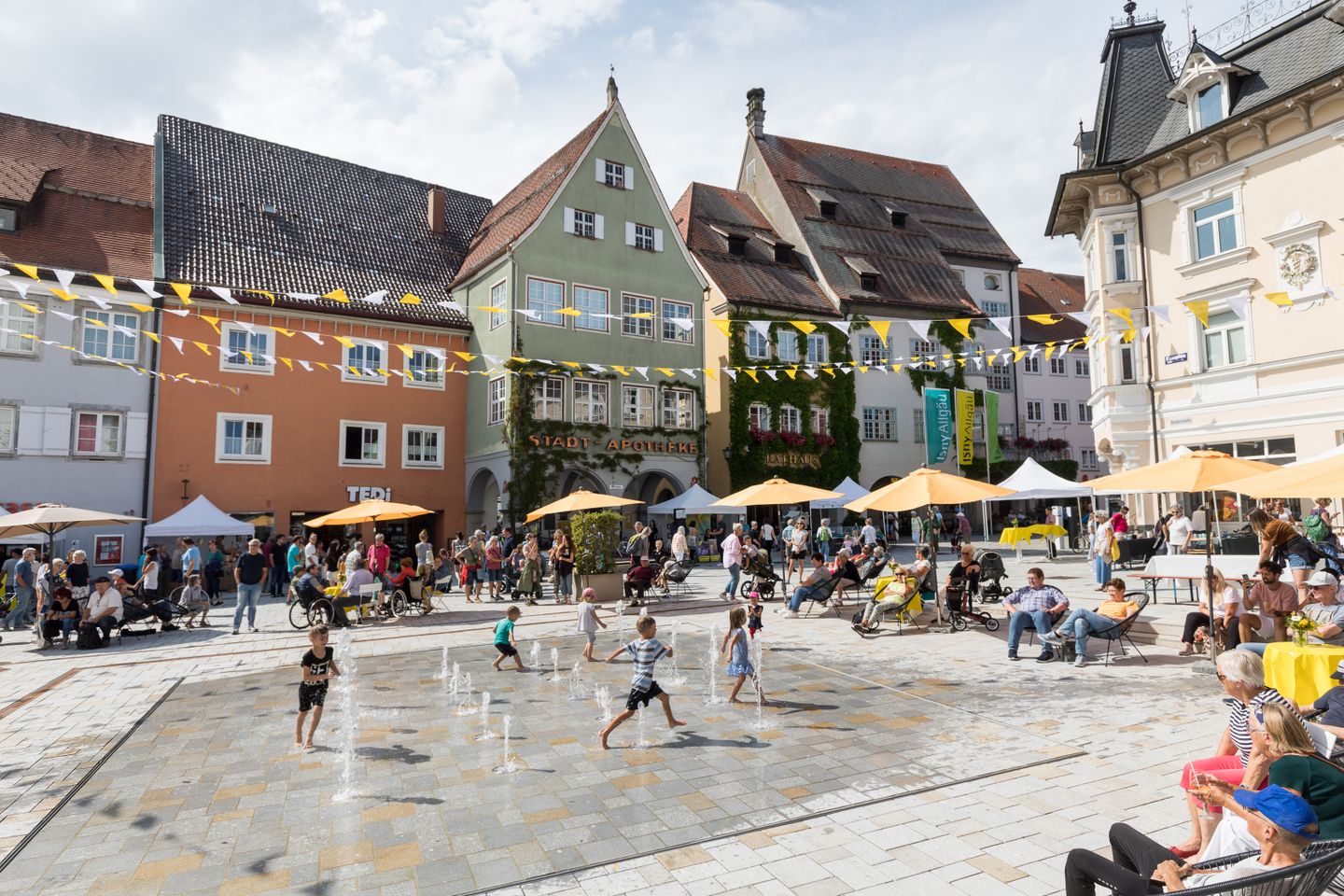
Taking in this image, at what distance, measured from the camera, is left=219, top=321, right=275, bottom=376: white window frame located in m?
26.1

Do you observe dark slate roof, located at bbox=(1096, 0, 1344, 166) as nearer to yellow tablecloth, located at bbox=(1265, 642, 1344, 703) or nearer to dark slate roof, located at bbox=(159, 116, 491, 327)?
yellow tablecloth, located at bbox=(1265, 642, 1344, 703)

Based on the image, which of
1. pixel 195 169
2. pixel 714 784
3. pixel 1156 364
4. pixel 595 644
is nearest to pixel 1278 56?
pixel 1156 364

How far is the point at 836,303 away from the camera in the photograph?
37.5 meters

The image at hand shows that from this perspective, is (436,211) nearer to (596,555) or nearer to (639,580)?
(596,555)

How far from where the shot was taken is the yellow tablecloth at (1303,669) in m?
7.09

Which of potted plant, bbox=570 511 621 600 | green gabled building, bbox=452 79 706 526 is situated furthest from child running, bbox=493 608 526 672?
green gabled building, bbox=452 79 706 526

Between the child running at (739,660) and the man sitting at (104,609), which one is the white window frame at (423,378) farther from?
the child running at (739,660)

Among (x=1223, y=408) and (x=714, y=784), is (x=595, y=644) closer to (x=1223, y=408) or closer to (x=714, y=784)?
(x=714, y=784)

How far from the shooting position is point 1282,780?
363cm

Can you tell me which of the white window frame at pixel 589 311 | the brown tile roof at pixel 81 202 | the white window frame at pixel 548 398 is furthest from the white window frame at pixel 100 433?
the white window frame at pixel 589 311

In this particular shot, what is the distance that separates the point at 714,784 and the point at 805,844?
129cm

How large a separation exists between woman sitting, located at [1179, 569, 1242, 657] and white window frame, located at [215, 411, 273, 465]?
26331mm

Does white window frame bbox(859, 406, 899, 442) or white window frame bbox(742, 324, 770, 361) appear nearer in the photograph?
white window frame bbox(742, 324, 770, 361)

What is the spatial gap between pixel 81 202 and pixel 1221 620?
33.2 m
